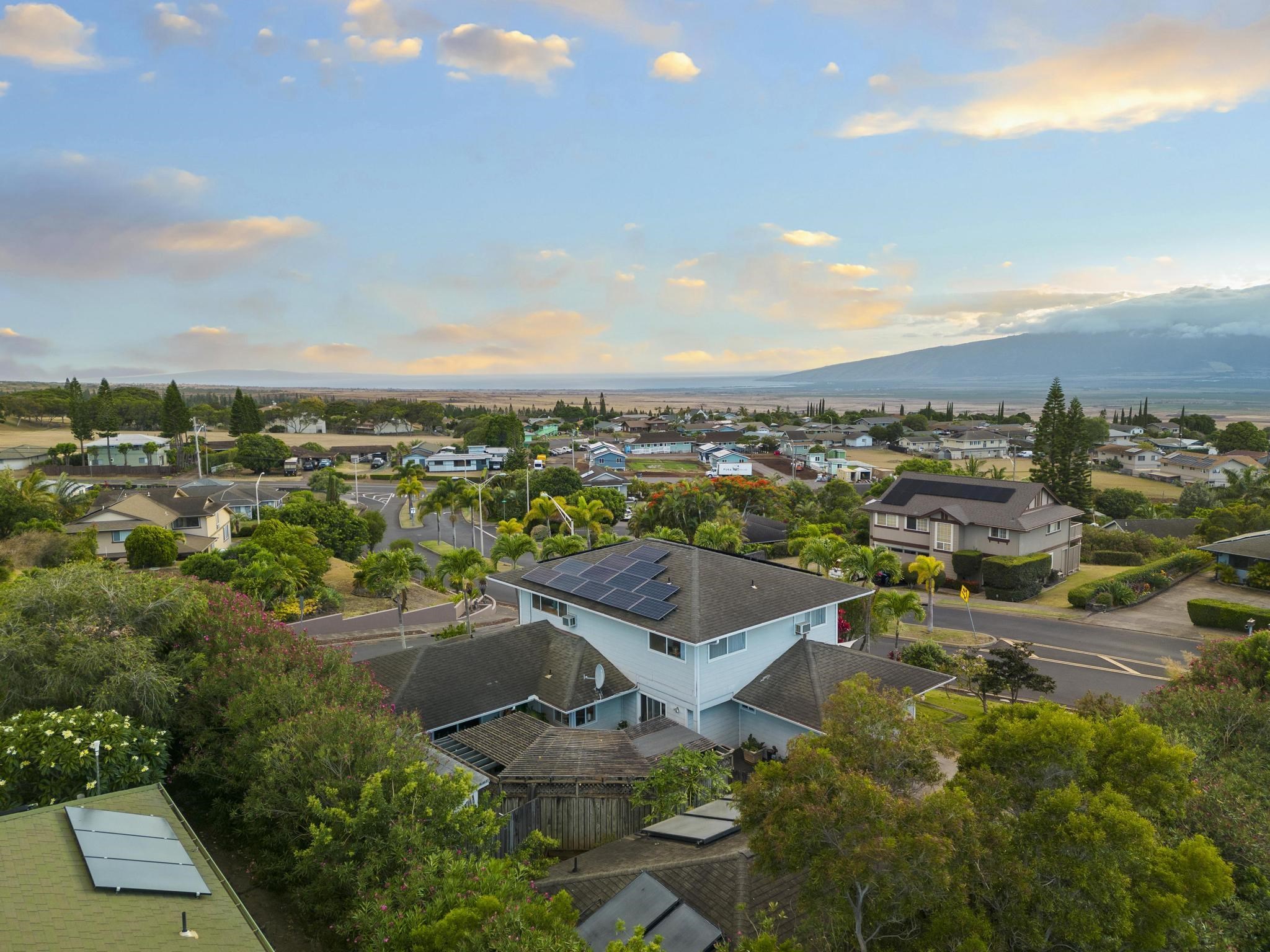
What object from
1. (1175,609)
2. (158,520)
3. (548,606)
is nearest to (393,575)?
(548,606)

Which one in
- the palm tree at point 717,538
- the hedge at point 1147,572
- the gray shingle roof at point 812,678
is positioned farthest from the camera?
the hedge at point 1147,572

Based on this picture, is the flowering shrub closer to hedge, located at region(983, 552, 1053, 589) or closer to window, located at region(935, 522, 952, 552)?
hedge, located at region(983, 552, 1053, 589)

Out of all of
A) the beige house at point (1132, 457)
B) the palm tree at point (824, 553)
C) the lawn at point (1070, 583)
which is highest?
the palm tree at point (824, 553)

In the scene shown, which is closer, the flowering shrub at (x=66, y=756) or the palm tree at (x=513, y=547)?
the flowering shrub at (x=66, y=756)

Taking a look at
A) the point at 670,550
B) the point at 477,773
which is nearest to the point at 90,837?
the point at 477,773

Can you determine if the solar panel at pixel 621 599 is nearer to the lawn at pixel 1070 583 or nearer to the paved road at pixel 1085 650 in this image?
the paved road at pixel 1085 650

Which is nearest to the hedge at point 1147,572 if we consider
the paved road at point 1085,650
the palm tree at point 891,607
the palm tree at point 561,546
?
the paved road at point 1085,650

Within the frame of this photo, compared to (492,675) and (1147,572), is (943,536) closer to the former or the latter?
(1147,572)

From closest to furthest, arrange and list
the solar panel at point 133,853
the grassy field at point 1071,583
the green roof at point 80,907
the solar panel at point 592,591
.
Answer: the green roof at point 80,907, the solar panel at point 133,853, the solar panel at point 592,591, the grassy field at point 1071,583
